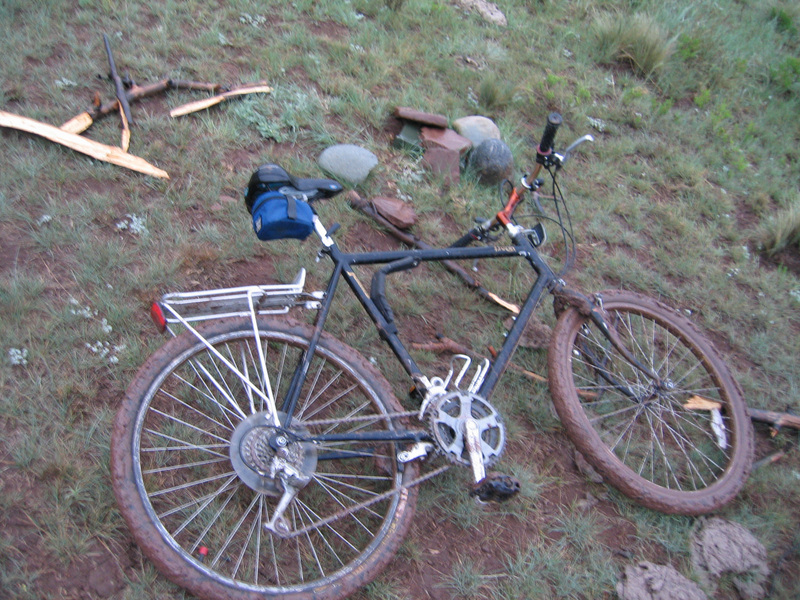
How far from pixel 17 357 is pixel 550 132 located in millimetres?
2790

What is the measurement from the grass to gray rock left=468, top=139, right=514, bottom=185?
119 mm

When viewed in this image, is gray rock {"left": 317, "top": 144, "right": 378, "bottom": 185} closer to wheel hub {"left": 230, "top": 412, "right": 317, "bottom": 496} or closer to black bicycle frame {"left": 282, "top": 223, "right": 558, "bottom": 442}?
black bicycle frame {"left": 282, "top": 223, "right": 558, "bottom": 442}

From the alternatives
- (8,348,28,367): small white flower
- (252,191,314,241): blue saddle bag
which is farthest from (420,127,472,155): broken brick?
(8,348,28,367): small white flower

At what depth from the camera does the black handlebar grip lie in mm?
2867

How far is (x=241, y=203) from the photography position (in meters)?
3.67

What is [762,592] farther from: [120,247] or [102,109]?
[102,109]

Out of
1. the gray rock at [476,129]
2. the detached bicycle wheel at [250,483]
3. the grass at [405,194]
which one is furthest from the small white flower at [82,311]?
the gray rock at [476,129]

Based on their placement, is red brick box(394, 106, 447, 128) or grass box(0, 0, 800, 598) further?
red brick box(394, 106, 447, 128)

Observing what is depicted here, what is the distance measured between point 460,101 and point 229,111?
1963 mm

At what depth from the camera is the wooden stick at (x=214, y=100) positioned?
405 cm

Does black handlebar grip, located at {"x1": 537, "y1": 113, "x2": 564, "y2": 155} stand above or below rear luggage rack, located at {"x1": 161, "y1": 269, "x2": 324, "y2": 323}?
above

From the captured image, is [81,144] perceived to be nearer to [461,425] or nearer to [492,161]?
[492,161]

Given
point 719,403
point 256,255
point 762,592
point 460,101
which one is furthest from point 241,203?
point 762,592

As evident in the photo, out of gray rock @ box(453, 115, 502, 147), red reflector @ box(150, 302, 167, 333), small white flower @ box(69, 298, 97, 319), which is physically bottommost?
small white flower @ box(69, 298, 97, 319)
